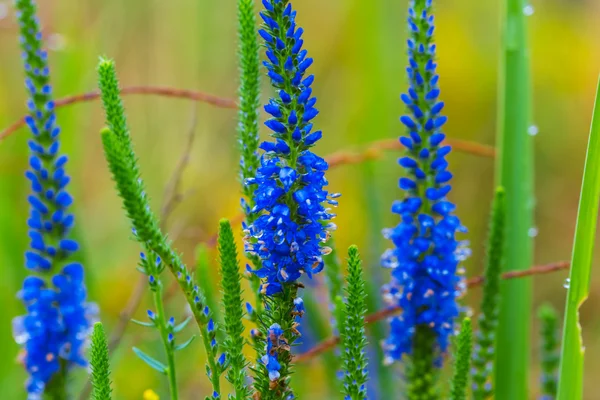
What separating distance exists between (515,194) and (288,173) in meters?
0.86

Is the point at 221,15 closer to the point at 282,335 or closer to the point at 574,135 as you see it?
the point at 574,135

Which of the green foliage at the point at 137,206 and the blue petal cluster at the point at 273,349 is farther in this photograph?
the blue petal cluster at the point at 273,349

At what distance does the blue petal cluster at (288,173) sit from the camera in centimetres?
93

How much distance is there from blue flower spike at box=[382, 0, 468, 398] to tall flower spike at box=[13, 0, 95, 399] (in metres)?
0.64

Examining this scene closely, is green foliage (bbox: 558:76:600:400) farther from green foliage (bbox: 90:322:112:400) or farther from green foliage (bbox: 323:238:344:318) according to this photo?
green foliage (bbox: 90:322:112:400)

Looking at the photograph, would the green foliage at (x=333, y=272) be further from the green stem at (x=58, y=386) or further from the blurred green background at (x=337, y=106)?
the blurred green background at (x=337, y=106)

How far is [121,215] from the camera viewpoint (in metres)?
3.69

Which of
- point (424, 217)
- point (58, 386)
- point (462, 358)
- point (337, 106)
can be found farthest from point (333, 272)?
point (337, 106)

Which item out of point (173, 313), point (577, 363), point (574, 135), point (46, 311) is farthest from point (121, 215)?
point (577, 363)

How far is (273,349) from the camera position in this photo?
0.99 m

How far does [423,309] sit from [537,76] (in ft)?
11.0

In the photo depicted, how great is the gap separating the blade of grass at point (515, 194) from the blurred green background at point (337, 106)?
4.39ft

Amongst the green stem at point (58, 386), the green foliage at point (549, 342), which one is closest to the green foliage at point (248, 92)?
the green stem at point (58, 386)

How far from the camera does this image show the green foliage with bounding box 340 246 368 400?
93 cm
